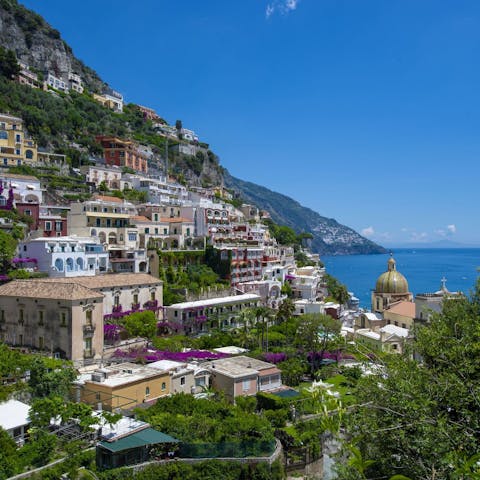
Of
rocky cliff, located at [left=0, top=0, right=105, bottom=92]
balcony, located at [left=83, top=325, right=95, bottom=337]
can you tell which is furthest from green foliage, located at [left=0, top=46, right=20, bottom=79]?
balcony, located at [left=83, top=325, right=95, bottom=337]

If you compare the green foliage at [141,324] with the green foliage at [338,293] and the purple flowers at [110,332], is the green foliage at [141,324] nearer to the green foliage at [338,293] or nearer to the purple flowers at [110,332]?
the purple flowers at [110,332]

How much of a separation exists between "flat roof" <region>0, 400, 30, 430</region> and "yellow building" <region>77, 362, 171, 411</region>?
146 inches

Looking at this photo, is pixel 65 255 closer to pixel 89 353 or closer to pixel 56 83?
Result: pixel 89 353

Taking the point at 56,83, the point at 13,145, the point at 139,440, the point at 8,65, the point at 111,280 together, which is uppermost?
the point at 56,83

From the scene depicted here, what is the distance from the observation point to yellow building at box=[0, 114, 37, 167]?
222 ft

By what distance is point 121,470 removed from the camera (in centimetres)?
2298

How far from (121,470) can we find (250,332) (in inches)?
1124

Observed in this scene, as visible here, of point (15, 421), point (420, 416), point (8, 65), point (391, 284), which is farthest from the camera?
point (8, 65)

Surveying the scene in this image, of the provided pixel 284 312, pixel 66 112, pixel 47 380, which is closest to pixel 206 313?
pixel 284 312

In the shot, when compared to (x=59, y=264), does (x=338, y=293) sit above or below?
below

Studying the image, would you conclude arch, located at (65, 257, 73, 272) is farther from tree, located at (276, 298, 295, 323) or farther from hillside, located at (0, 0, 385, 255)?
hillside, located at (0, 0, 385, 255)

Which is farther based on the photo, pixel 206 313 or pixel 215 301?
pixel 215 301

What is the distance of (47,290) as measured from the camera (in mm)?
37812

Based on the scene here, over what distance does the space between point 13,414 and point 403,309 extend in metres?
47.6
